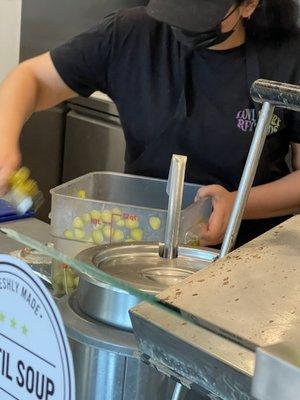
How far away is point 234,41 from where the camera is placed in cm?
125

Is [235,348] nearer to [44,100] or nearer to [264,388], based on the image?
[264,388]

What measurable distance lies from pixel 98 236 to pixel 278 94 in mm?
479

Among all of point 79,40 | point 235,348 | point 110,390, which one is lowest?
point 110,390

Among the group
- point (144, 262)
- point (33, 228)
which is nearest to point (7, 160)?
point (33, 228)

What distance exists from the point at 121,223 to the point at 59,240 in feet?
0.30

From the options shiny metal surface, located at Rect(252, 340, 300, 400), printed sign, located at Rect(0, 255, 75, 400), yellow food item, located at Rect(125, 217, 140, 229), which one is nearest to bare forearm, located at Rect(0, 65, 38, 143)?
yellow food item, located at Rect(125, 217, 140, 229)

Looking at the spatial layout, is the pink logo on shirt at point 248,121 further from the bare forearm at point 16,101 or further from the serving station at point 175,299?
the bare forearm at point 16,101

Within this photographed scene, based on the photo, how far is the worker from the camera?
1.25 meters

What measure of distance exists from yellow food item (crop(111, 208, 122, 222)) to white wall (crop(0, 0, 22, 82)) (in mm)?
1625

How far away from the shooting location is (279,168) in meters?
1.35

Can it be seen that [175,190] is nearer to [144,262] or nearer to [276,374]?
[144,262]

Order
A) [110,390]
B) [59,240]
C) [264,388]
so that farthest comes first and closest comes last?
[59,240] < [110,390] < [264,388]

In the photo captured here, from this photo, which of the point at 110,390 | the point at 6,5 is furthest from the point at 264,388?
the point at 6,5

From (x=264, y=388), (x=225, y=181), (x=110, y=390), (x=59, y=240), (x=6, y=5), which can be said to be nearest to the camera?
(x=264, y=388)
